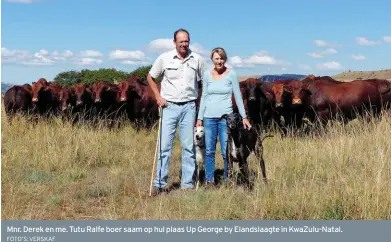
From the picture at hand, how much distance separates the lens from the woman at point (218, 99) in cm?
698

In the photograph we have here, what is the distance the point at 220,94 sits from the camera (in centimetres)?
705

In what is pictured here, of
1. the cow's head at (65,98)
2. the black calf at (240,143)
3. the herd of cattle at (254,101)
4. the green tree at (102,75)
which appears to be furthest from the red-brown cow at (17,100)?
the green tree at (102,75)

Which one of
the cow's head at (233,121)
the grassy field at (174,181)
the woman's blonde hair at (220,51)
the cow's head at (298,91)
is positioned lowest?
the grassy field at (174,181)

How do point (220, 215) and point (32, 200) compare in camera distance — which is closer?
point (220, 215)

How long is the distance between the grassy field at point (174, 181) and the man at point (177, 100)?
1.30 feet

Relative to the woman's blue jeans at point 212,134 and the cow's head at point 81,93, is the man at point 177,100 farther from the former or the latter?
the cow's head at point 81,93

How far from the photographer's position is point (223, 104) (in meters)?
7.05

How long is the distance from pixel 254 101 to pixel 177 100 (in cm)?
630

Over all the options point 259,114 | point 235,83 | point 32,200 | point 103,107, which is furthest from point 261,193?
point 103,107

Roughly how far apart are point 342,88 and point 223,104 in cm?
707

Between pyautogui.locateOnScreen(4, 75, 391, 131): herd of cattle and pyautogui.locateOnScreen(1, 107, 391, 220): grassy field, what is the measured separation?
1.43 metres

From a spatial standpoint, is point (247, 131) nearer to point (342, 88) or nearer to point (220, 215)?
point (220, 215)

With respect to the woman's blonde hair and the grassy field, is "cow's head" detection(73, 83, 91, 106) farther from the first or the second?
the woman's blonde hair

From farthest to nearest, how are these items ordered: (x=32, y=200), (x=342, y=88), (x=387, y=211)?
1. (x=342, y=88)
2. (x=32, y=200)
3. (x=387, y=211)
